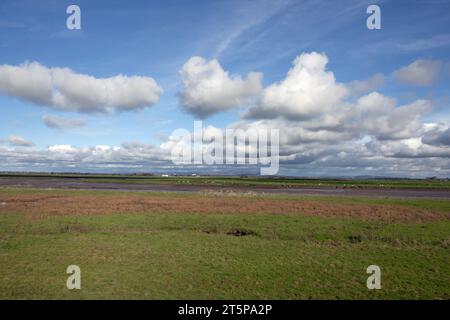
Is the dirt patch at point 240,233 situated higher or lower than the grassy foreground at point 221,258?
lower

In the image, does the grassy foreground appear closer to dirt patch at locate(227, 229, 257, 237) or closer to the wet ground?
dirt patch at locate(227, 229, 257, 237)

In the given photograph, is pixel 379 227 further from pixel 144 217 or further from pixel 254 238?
pixel 144 217

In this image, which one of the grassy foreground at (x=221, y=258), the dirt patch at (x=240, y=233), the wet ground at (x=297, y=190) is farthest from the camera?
the wet ground at (x=297, y=190)

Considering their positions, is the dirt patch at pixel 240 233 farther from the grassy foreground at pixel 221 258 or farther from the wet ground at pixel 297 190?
the wet ground at pixel 297 190

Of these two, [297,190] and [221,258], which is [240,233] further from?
[297,190]

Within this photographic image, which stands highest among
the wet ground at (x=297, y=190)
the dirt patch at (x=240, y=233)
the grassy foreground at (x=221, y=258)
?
the grassy foreground at (x=221, y=258)

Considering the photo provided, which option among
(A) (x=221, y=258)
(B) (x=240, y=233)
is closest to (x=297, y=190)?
(B) (x=240, y=233)

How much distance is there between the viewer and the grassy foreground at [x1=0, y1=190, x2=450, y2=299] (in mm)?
13703

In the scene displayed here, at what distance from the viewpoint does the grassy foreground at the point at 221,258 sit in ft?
45.0

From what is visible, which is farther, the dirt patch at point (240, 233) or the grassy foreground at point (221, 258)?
the dirt patch at point (240, 233)

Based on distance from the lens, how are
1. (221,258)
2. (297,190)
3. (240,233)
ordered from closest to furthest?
1. (221,258)
2. (240,233)
3. (297,190)

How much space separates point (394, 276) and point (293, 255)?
568 cm

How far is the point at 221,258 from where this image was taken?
18562 mm

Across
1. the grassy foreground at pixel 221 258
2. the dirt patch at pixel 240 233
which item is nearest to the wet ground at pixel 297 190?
the grassy foreground at pixel 221 258
